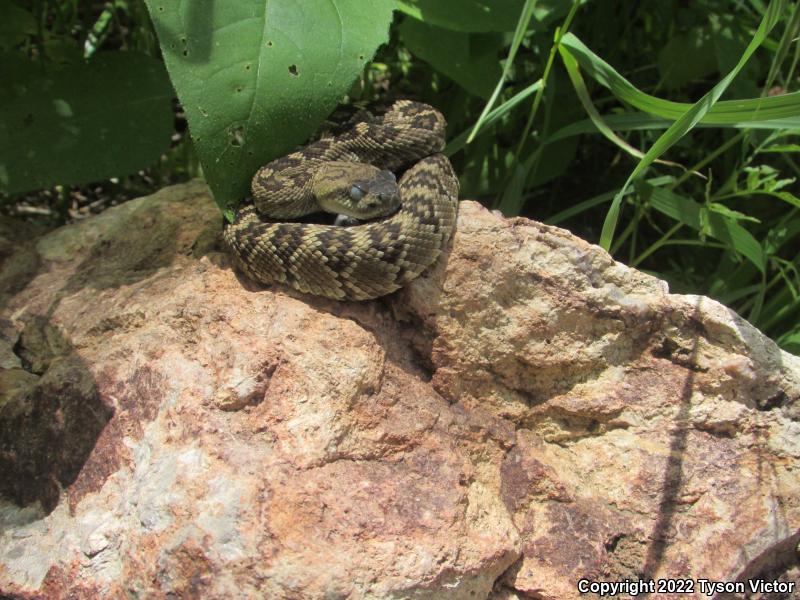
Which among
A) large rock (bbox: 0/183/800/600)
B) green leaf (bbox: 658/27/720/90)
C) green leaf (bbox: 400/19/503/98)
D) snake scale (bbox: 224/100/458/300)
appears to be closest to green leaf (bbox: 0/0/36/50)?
large rock (bbox: 0/183/800/600)

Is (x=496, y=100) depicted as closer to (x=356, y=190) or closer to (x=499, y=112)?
(x=499, y=112)

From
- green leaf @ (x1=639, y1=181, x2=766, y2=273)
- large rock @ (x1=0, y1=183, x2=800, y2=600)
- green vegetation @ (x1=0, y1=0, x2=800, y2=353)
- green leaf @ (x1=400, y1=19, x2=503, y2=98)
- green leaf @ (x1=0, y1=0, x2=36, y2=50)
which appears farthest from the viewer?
green leaf @ (x1=0, y1=0, x2=36, y2=50)

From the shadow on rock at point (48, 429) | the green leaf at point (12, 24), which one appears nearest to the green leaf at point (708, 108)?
the shadow on rock at point (48, 429)

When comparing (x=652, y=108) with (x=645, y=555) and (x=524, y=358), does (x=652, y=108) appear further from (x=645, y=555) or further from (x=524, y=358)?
(x=645, y=555)

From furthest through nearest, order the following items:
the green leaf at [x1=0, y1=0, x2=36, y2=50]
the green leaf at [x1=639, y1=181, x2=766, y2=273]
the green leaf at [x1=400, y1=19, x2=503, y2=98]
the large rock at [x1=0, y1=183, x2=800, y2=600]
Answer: the green leaf at [x1=0, y1=0, x2=36, y2=50]
the green leaf at [x1=400, y1=19, x2=503, y2=98]
the green leaf at [x1=639, y1=181, x2=766, y2=273]
the large rock at [x1=0, y1=183, x2=800, y2=600]

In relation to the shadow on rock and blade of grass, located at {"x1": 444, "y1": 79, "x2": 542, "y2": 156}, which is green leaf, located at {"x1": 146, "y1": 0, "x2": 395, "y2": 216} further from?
the shadow on rock

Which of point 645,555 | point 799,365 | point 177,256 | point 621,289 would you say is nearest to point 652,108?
point 621,289

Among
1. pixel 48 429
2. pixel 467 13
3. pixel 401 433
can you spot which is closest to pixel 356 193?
pixel 467 13
